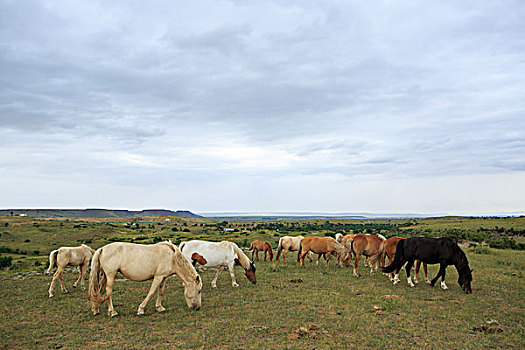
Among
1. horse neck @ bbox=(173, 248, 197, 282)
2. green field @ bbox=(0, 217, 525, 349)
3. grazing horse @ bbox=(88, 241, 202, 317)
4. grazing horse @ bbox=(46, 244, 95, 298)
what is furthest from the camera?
grazing horse @ bbox=(46, 244, 95, 298)

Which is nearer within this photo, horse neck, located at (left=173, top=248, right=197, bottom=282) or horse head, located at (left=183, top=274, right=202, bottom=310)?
horse head, located at (left=183, top=274, right=202, bottom=310)

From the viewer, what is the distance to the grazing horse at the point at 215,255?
43.1 feet

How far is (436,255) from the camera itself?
1323 centimetres

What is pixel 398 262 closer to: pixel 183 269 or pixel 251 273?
pixel 251 273

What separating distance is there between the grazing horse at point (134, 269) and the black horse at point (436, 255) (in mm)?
8826

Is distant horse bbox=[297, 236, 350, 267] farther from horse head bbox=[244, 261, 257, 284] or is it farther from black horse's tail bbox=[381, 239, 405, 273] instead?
horse head bbox=[244, 261, 257, 284]

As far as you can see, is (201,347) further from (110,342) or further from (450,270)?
(450,270)

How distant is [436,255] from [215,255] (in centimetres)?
934

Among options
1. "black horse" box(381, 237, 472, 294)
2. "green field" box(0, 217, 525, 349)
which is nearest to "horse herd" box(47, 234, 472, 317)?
"black horse" box(381, 237, 472, 294)

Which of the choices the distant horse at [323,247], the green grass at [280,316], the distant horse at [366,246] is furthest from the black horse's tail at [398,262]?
the distant horse at [323,247]

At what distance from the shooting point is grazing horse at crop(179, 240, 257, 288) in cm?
1314

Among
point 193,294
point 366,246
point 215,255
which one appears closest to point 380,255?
point 366,246

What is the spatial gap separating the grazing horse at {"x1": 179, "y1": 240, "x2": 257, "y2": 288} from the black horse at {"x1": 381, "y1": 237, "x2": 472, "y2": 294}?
20.6 ft

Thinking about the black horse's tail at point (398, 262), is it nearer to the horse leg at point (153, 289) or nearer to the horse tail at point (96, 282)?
the horse leg at point (153, 289)
